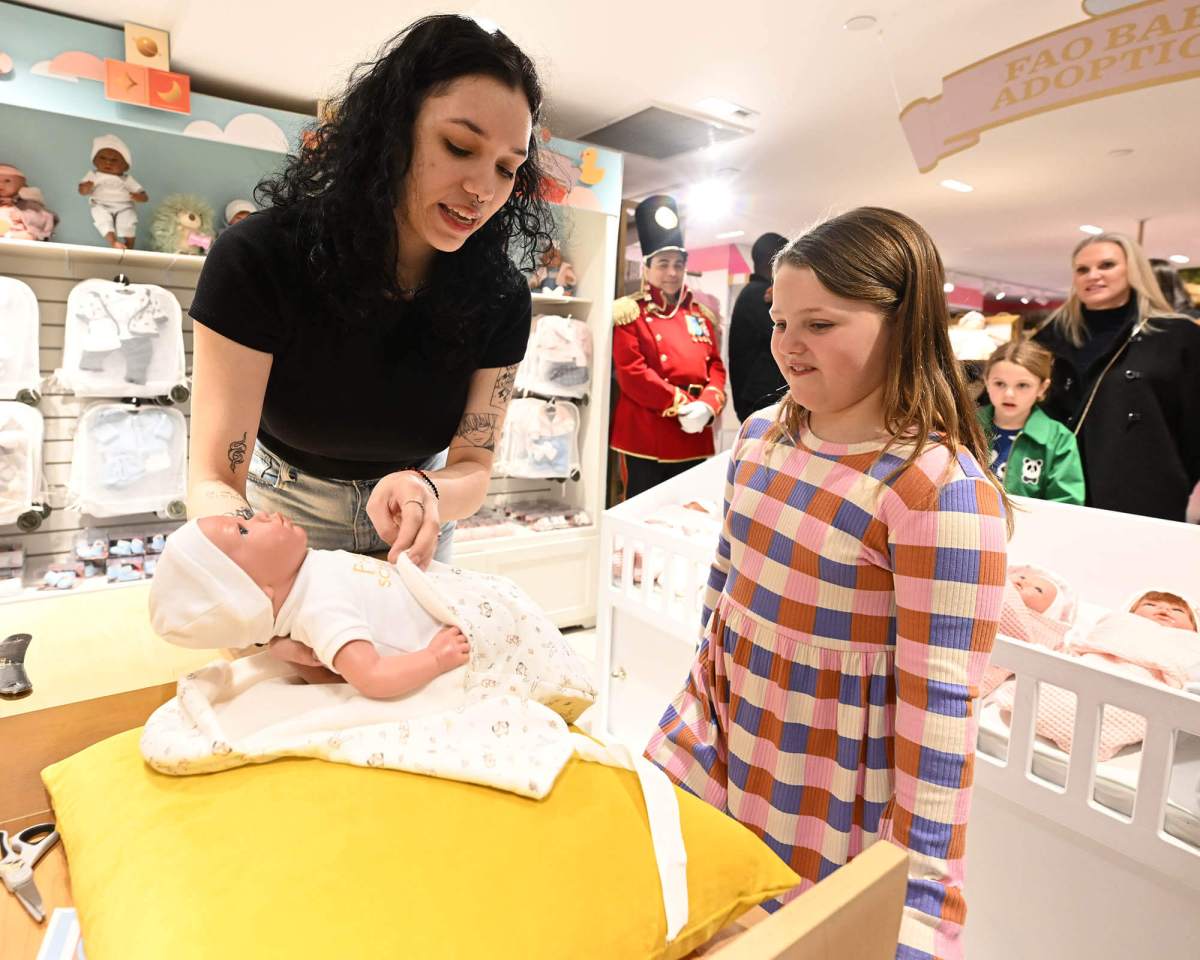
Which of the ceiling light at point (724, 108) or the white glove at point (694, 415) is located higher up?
the ceiling light at point (724, 108)

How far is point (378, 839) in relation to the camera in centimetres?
59

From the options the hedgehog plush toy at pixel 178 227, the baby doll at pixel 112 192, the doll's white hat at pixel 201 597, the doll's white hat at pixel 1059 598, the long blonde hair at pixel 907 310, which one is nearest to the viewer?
the doll's white hat at pixel 201 597

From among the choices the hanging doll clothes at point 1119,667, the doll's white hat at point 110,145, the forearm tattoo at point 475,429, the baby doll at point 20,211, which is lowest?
the hanging doll clothes at point 1119,667

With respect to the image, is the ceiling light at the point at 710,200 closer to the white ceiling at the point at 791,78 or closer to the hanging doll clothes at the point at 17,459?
the white ceiling at the point at 791,78

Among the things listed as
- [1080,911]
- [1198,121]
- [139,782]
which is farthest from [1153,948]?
[1198,121]

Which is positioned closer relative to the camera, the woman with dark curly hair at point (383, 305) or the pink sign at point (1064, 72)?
the woman with dark curly hair at point (383, 305)

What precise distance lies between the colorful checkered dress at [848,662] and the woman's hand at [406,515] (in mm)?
461

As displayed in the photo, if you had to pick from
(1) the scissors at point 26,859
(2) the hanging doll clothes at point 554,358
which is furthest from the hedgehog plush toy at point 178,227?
(1) the scissors at point 26,859

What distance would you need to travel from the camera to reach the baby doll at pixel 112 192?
111 inches

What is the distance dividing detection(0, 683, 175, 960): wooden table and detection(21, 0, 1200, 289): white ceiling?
1.15 m

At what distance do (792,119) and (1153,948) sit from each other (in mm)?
3553

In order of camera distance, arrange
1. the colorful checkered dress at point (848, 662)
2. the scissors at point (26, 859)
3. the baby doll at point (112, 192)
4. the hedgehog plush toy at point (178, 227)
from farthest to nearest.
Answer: the hedgehog plush toy at point (178, 227) < the baby doll at point (112, 192) < the colorful checkered dress at point (848, 662) < the scissors at point (26, 859)

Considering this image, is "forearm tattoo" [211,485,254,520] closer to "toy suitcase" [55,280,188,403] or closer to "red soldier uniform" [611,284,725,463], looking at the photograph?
"toy suitcase" [55,280,188,403]

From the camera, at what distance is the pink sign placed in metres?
1.67
